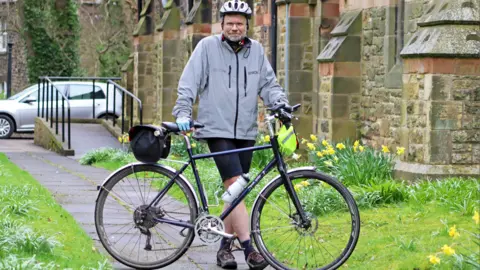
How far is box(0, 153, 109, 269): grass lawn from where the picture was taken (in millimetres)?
7156

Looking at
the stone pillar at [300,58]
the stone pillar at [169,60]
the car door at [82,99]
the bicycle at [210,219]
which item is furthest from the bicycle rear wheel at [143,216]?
the car door at [82,99]

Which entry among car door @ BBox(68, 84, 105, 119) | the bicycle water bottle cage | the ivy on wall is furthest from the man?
the ivy on wall

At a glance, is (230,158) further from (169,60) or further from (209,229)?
(169,60)

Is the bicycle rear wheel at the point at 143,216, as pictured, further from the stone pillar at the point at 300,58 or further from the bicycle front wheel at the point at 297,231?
the stone pillar at the point at 300,58

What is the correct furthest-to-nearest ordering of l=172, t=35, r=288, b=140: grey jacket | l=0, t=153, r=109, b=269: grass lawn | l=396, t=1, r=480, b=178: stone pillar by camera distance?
l=396, t=1, r=480, b=178: stone pillar
l=172, t=35, r=288, b=140: grey jacket
l=0, t=153, r=109, b=269: grass lawn

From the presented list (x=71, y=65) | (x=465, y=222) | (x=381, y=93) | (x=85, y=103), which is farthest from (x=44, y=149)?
(x=71, y=65)

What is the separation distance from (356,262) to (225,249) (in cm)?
95

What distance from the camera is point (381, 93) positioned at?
Answer: 16109mm

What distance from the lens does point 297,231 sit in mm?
7387

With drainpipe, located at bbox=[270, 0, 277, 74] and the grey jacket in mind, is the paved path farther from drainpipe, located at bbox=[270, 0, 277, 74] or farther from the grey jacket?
drainpipe, located at bbox=[270, 0, 277, 74]

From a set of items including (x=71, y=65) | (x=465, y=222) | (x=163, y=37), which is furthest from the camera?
(x=71, y=65)

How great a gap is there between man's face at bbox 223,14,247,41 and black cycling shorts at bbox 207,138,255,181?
2.40 feet

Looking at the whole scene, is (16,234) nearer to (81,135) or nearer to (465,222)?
(465,222)

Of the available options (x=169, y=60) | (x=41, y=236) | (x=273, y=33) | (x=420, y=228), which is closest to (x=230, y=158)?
(x=41, y=236)
